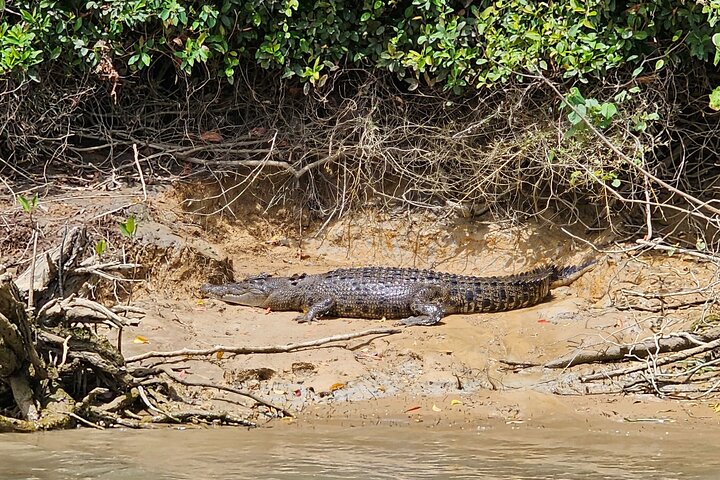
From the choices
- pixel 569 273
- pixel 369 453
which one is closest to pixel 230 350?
pixel 369 453

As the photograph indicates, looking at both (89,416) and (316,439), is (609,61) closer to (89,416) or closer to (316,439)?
(316,439)

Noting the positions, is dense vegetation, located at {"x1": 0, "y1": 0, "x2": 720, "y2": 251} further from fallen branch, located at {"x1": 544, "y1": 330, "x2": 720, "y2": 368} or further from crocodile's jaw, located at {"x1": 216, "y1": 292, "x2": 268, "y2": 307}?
fallen branch, located at {"x1": 544, "y1": 330, "x2": 720, "y2": 368}

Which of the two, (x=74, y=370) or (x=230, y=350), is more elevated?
(x=230, y=350)

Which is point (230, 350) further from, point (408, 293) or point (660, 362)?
point (660, 362)

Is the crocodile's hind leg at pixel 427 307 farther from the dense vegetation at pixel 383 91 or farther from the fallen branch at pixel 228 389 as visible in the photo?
the fallen branch at pixel 228 389

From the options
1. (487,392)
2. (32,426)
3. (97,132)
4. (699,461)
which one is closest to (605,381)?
(487,392)

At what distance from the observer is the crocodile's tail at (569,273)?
330 inches

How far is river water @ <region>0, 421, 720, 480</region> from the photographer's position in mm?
4496

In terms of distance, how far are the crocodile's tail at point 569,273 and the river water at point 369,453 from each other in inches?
111

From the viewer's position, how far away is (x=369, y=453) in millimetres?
4965

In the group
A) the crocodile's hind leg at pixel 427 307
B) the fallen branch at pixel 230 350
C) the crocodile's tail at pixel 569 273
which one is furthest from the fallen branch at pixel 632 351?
the crocodile's tail at pixel 569 273

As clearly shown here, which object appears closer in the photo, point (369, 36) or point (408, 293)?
point (408, 293)

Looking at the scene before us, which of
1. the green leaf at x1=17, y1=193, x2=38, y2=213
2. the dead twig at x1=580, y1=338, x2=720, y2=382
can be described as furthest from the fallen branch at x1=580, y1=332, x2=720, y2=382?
the green leaf at x1=17, y1=193, x2=38, y2=213

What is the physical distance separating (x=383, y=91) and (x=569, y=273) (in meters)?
2.24
